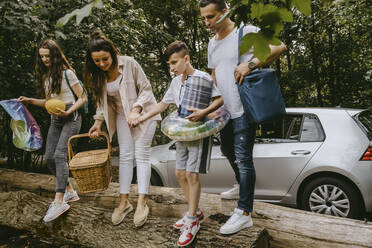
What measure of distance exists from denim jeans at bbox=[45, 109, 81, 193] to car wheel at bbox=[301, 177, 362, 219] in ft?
10.2

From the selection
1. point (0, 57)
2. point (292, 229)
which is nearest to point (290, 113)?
point (292, 229)

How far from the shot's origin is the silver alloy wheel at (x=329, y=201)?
155 inches

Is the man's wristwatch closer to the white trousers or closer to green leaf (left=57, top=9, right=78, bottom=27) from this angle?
the white trousers

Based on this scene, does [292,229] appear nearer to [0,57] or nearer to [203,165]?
[203,165]

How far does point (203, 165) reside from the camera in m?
2.68

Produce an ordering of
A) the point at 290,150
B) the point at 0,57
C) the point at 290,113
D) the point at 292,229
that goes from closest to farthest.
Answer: the point at 292,229
the point at 290,150
the point at 290,113
the point at 0,57

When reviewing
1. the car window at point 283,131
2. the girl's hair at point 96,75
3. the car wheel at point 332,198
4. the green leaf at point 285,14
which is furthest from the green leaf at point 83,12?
the car wheel at point 332,198

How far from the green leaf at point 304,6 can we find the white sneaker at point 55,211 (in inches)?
127

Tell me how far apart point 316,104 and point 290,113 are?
313 inches

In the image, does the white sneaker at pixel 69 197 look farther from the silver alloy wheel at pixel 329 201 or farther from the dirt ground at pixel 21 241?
the silver alloy wheel at pixel 329 201

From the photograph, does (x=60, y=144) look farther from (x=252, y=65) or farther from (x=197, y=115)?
(x=252, y=65)

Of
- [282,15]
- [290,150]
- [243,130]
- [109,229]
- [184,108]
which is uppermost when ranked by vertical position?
[282,15]

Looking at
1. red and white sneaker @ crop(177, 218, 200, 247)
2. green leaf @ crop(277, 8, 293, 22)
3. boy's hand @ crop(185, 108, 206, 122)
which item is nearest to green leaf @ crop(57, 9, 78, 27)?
green leaf @ crop(277, 8, 293, 22)

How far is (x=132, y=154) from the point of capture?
3.25 metres
